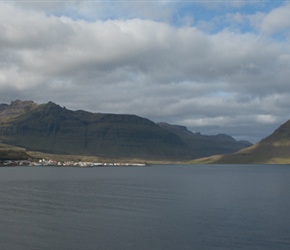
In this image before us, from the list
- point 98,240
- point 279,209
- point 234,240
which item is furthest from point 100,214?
point 279,209

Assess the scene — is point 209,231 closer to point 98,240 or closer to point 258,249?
point 258,249

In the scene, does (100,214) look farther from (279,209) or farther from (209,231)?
(279,209)

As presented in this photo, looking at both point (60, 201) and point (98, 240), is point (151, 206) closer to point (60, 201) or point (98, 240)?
point (60, 201)

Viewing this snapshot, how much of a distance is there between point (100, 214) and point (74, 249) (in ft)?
88.2

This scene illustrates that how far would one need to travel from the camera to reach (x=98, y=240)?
2304 inches

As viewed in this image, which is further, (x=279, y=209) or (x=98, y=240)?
(x=279, y=209)

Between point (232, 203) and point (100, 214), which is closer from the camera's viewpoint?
point (100, 214)

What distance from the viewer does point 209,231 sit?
64.9 m

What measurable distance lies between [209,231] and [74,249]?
22.1 m

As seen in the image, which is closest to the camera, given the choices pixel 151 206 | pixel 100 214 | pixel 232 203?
pixel 100 214

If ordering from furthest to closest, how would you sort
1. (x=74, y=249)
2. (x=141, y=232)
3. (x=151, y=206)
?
(x=151, y=206)
(x=141, y=232)
(x=74, y=249)

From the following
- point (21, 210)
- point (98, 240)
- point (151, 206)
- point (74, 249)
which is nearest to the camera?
point (74, 249)

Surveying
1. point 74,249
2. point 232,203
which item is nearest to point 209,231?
point 74,249

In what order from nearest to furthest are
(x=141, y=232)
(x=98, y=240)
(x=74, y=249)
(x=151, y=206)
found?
(x=74, y=249) → (x=98, y=240) → (x=141, y=232) → (x=151, y=206)
